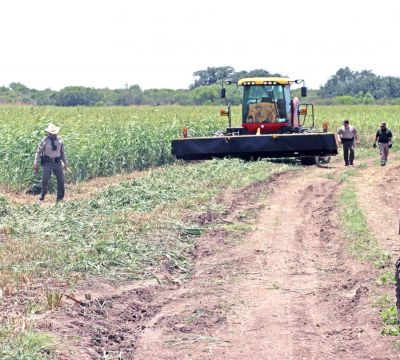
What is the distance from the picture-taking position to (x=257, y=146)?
21.9m

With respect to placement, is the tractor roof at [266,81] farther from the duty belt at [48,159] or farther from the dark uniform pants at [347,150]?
the duty belt at [48,159]

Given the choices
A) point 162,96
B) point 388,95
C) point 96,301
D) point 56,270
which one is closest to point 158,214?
point 56,270

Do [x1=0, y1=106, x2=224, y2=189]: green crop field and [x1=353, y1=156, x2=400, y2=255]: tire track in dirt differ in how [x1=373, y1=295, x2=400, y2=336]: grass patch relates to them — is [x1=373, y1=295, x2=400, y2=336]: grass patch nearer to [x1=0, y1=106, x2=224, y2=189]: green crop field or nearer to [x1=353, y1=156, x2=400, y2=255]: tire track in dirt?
[x1=353, y1=156, x2=400, y2=255]: tire track in dirt

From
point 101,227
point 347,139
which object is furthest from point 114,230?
point 347,139

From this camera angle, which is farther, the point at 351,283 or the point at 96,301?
the point at 351,283

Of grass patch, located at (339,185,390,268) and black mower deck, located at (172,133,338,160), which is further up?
black mower deck, located at (172,133,338,160)

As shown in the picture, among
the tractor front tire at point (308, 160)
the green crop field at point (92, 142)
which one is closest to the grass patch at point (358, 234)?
the tractor front tire at point (308, 160)

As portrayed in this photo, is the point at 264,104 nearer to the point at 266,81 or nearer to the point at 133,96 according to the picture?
the point at 266,81

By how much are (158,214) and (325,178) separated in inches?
306

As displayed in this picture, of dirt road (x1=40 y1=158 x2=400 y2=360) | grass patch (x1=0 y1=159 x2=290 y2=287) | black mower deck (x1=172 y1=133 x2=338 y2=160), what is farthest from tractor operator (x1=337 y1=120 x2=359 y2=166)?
dirt road (x1=40 y1=158 x2=400 y2=360)

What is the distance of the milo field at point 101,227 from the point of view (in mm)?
7883

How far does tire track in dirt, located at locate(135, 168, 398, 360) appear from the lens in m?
7.61

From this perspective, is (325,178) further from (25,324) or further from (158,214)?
(25,324)

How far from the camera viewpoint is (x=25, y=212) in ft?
47.6
